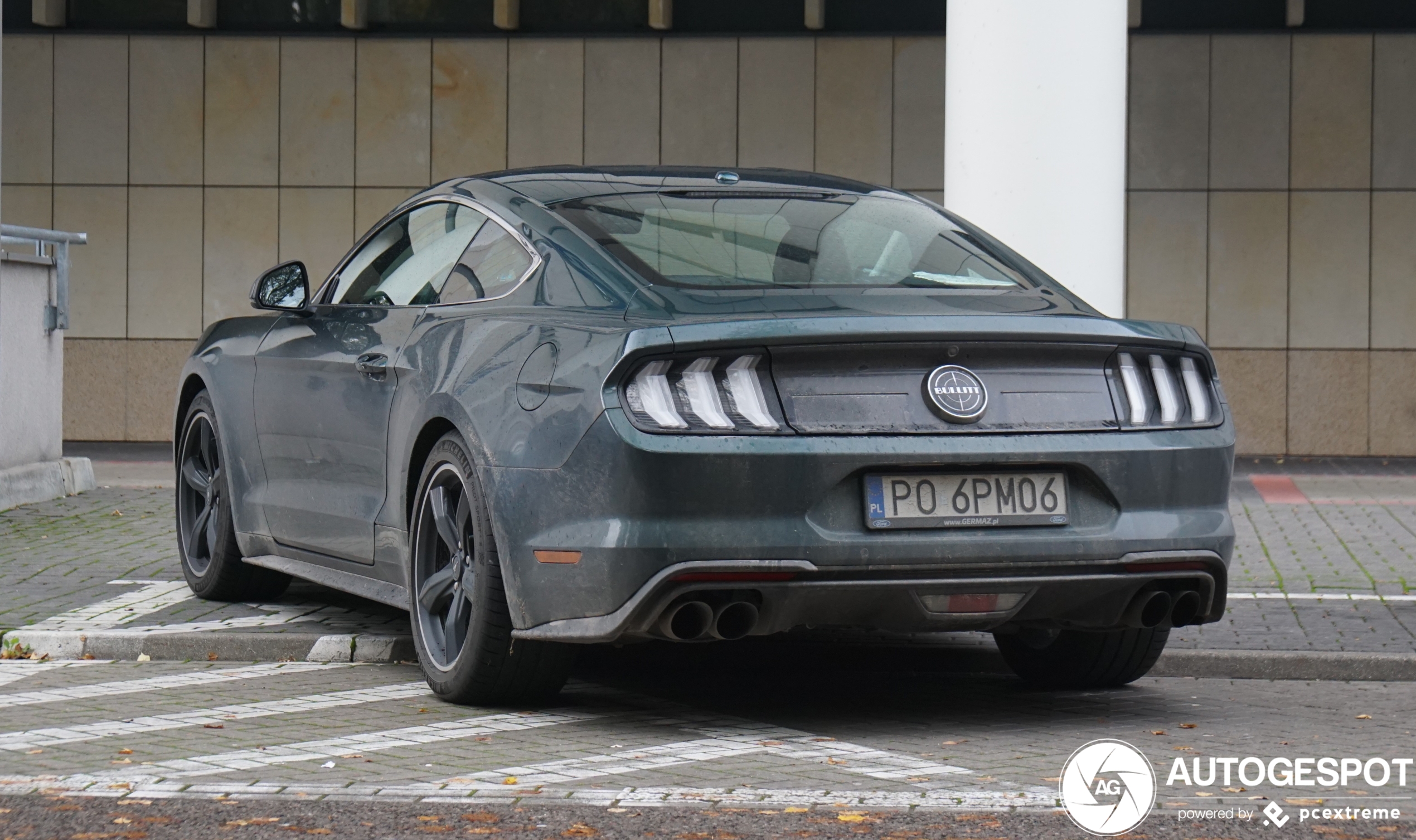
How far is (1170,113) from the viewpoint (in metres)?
16.3

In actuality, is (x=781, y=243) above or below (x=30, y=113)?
below

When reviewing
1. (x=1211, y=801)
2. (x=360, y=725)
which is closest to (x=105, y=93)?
(x=360, y=725)

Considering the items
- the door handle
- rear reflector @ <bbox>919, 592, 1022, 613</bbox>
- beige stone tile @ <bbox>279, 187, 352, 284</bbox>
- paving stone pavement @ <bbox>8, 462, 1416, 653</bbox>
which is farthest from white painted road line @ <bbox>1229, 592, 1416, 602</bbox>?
beige stone tile @ <bbox>279, 187, 352, 284</bbox>

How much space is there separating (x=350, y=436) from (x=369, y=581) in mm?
471

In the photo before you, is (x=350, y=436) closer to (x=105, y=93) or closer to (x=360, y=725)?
(x=360, y=725)

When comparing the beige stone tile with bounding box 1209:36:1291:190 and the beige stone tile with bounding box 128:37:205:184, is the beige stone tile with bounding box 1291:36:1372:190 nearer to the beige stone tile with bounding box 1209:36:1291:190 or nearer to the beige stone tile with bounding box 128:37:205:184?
the beige stone tile with bounding box 1209:36:1291:190

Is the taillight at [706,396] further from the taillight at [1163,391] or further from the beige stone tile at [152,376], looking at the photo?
the beige stone tile at [152,376]

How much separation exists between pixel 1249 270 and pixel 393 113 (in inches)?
281

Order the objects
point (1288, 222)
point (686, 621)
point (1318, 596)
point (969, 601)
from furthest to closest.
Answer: point (1288, 222)
point (1318, 596)
point (969, 601)
point (686, 621)

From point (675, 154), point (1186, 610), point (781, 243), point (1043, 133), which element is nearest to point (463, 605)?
point (781, 243)

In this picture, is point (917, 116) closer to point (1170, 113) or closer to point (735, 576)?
point (1170, 113)

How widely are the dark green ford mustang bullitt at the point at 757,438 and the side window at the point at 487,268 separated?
1cm

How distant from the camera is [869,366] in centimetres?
511

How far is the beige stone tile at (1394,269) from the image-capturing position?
16.1 m
